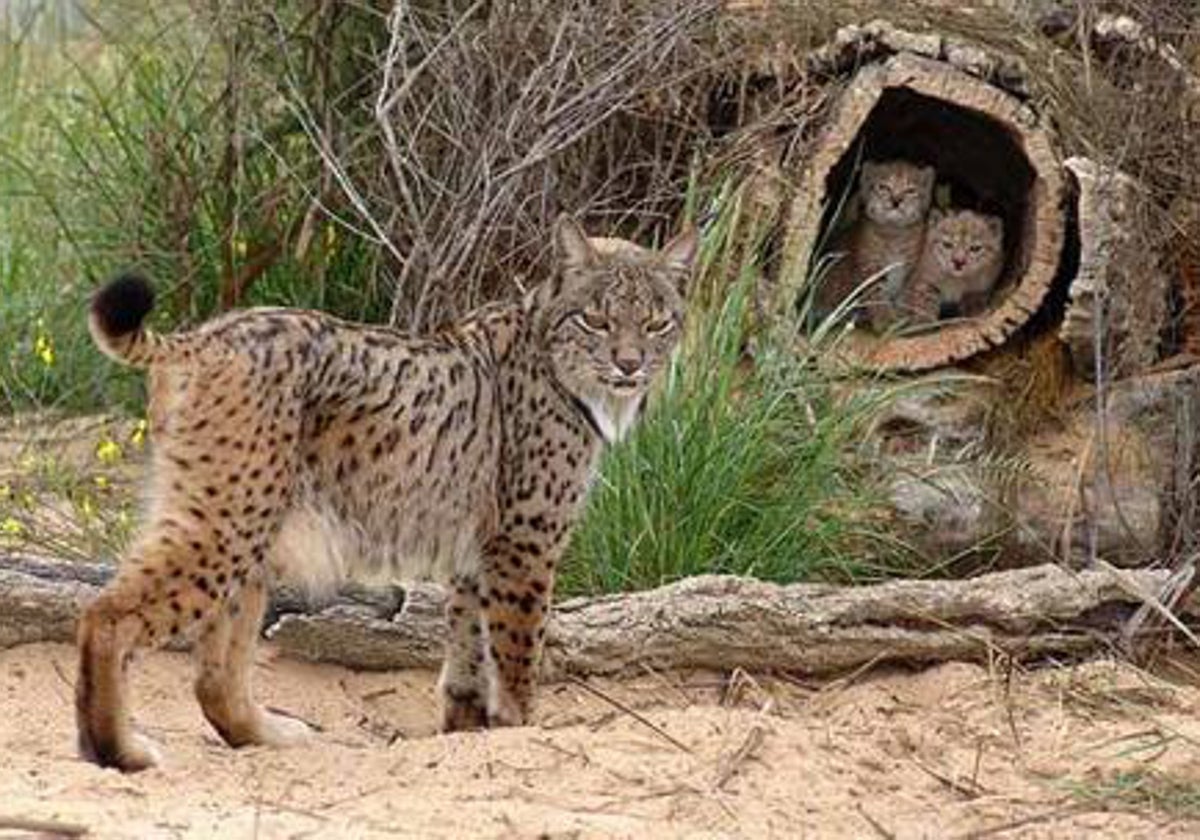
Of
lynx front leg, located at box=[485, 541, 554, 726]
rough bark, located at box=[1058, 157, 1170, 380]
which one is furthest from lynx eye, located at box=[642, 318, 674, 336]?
rough bark, located at box=[1058, 157, 1170, 380]

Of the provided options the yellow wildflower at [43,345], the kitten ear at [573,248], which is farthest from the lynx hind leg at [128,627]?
the yellow wildflower at [43,345]

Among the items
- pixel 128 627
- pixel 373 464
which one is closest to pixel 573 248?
pixel 373 464

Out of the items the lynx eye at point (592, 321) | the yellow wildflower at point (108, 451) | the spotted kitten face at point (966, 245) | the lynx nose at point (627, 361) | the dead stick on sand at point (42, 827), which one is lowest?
the dead stick on sand at point (42, 827)

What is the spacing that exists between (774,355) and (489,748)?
6.76 feet

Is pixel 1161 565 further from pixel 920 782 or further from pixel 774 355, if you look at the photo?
pixel 920 782

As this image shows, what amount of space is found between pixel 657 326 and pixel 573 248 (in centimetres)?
26

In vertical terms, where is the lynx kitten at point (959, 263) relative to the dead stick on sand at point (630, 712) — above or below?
above

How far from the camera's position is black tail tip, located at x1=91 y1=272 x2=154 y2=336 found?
5.11 meters

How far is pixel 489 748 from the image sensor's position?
211 inches

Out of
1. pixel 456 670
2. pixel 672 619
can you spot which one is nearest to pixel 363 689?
pixel 456 670

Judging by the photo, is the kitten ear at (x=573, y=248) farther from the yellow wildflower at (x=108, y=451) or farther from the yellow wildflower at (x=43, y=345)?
the yellow wildflower at (x=43, y=345)

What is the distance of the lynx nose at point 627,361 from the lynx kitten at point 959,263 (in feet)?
9.67

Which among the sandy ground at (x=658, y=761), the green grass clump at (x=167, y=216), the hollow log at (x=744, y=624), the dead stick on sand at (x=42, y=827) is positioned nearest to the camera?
the dead stick on sand at (x=42, y=827)

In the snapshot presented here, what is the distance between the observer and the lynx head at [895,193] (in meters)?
8.85
